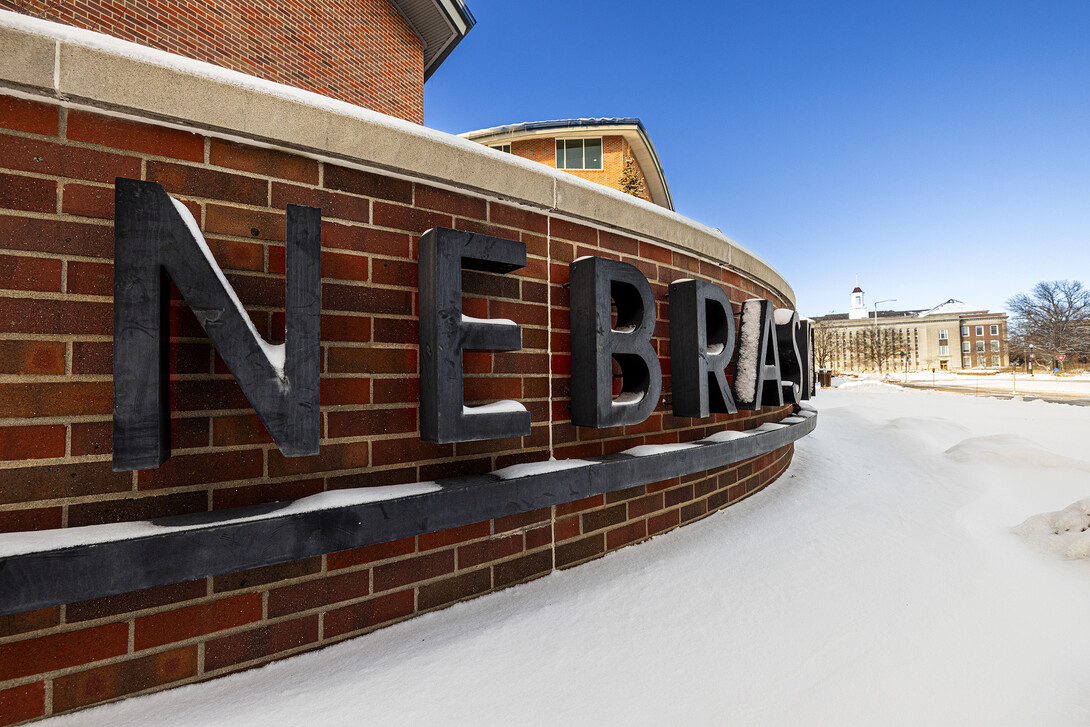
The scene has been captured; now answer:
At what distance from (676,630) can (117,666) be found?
200 cm

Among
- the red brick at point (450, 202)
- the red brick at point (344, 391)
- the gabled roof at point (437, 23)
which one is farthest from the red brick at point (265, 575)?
the gabled roof at point (437, 23)

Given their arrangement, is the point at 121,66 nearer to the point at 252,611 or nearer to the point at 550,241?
the point at 550,241

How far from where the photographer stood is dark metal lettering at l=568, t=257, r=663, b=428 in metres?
2.29

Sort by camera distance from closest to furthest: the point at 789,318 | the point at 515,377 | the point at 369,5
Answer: the point at 515,377 < the point at 789,318 < the point at 369,5

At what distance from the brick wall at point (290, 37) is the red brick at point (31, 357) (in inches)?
232

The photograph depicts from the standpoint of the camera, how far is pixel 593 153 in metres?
19.7

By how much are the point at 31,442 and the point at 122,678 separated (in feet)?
2.65

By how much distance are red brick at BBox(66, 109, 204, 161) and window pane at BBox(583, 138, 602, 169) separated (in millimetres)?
19970

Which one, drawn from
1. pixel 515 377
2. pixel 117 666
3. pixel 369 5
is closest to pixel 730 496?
pixel 515 377

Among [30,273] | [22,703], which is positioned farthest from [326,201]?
[22,703]

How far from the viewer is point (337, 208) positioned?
182 cm

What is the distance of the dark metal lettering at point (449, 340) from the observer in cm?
182

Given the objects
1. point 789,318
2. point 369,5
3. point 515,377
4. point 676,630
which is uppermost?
point 369,5

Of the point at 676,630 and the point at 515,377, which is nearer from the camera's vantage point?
the point at 676,630
